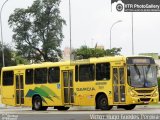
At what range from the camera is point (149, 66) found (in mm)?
30250

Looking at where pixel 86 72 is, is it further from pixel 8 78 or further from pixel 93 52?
pixel 93 52

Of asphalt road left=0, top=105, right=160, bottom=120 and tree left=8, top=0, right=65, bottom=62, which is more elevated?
tree left=8, top=0, right=65, bottom=62

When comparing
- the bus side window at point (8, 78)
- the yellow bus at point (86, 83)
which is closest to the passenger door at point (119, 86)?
the yellow bus at point (86, 83)

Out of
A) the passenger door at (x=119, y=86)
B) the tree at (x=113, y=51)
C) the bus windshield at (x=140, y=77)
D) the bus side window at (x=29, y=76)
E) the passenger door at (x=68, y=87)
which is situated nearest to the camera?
the bus windshield at (x=140, y=77)

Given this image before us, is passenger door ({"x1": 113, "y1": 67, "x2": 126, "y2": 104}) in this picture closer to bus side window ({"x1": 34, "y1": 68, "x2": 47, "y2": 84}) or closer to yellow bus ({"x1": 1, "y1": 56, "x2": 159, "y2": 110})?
yellow bus ({"x1": 1, "y1": 56, "x2": 159, "y2": 110})

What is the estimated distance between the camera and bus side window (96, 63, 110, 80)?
1193 inches

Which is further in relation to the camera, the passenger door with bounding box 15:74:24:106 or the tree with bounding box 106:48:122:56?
the tree with bounding box 106:48:122:56

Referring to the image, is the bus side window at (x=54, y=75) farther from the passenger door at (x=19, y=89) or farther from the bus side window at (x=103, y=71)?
the bus side window at (x=103, y=71)

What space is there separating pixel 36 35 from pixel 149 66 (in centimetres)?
7082

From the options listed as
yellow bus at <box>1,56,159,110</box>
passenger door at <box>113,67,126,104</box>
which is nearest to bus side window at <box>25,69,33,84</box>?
yellow bus at <box>1,56,159,110</box>

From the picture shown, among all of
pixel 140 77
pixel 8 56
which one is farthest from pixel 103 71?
pixel 8 56

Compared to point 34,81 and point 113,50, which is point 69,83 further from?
point 113,50

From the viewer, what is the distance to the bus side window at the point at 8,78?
37.1 meters

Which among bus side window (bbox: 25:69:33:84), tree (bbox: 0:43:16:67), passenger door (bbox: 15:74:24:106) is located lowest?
passenger door (bbox: 15:74:24:106)
